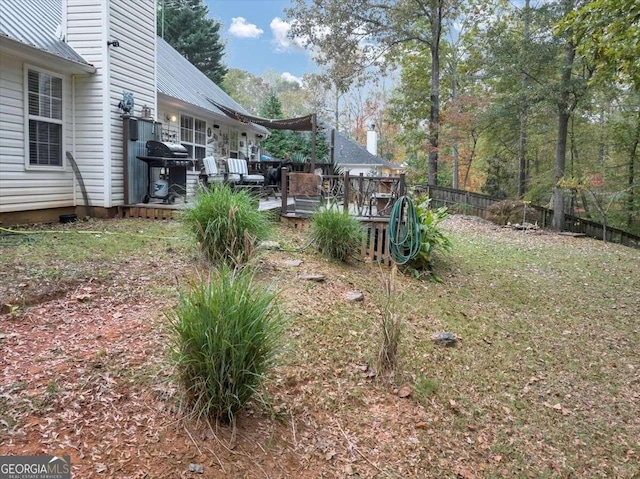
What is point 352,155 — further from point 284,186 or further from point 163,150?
point 284,186

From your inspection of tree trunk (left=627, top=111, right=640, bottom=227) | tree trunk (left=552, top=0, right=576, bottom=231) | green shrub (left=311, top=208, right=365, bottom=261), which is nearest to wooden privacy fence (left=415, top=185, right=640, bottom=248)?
tree trunk (left=552, top=0, right=576, bottom=231)

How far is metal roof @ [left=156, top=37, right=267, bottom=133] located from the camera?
10.8 m

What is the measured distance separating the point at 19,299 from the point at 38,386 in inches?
57.4

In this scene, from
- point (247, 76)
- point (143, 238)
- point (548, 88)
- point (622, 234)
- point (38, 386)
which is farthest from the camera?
point (247, 76)

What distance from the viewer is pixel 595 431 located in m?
3.31

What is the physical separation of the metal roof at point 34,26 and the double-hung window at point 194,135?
361 centimetres

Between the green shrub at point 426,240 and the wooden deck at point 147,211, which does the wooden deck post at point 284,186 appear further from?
the green shrub at point 426,240

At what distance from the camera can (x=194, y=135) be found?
478 inches

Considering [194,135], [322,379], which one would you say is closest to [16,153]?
[194,135]

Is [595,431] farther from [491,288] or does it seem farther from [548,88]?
[548,88]

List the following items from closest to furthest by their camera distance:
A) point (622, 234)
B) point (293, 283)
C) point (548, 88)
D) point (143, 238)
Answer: point (293, 283) < point (143, 238) < point (548, 88) < point (622, 234)

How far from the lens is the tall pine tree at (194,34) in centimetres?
2544

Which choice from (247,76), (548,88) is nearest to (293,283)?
(548,88)

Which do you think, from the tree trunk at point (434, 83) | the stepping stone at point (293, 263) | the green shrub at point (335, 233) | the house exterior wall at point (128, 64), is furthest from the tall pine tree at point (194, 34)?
the stepping stone at point (293, 263)
